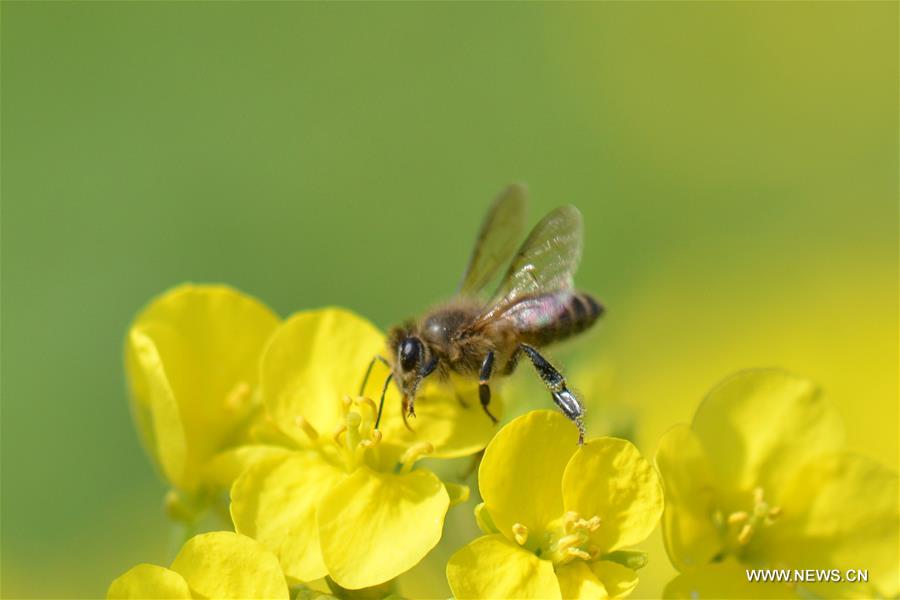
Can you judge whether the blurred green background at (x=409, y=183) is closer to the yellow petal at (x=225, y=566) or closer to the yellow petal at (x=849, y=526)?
the yellow petal at (x=849, y=526)

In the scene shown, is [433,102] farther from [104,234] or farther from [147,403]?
[147,403]

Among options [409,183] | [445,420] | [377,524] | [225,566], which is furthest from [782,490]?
[409,183]

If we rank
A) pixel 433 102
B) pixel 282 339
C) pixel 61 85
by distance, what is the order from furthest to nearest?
pixel 433 102 < pixel 61 85 < pixel 282 339

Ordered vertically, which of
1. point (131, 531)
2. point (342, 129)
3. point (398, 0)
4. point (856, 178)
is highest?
point (398, 0)

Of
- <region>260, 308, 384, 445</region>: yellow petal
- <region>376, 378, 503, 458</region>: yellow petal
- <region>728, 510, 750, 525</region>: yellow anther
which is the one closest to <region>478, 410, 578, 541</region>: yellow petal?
<region>376, 378, 503, 458</region>: yellow petal

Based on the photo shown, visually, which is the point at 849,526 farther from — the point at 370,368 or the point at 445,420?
the point at 370,368

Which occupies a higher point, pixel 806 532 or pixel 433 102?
pixel 433 102

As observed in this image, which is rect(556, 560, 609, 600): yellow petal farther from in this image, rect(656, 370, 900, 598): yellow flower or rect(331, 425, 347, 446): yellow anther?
rect(331, 425, 347, 446): yellow anther

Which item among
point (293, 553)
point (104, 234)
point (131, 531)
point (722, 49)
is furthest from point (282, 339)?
point (722, 49)
